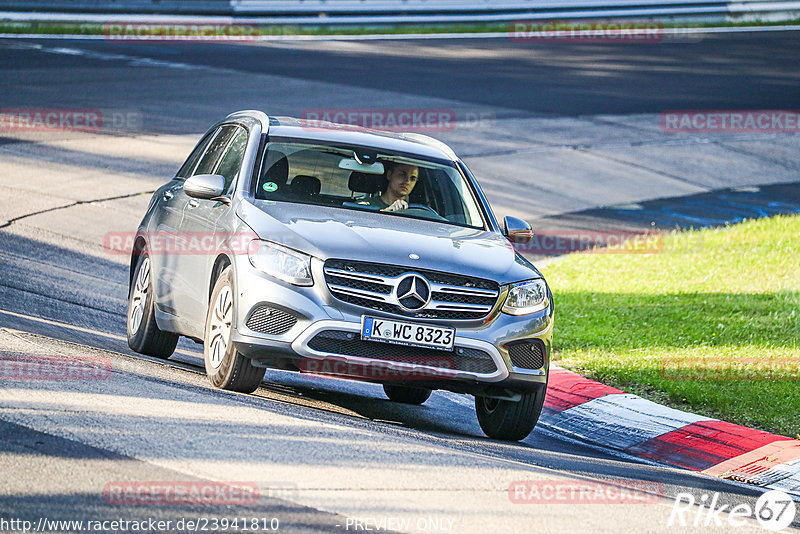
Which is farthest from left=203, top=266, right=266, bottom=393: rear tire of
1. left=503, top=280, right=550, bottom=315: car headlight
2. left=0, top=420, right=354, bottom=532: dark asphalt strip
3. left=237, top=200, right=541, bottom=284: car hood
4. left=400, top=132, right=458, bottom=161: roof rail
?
left=400, top=132, right=458, bottom=161: roof rail

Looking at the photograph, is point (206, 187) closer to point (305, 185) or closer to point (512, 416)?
point (305, 185)

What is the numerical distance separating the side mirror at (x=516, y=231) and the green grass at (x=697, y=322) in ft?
5.91

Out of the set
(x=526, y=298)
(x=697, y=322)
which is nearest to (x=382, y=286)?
(x=526, y=298)

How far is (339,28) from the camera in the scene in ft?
121

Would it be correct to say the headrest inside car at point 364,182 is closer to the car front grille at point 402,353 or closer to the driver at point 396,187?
the driver at point 396,187

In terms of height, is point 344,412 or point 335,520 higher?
point 335,520

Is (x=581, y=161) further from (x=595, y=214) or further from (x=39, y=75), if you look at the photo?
(x=39, y=75)

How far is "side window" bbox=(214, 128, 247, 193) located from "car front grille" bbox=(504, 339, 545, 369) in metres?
2.35

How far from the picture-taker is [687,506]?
6672 mm

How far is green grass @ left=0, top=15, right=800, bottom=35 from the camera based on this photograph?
32.0 m

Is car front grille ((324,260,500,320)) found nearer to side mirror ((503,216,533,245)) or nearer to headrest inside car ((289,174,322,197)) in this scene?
headrest inside car ((289,174,322,197))

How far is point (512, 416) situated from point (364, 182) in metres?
1.96

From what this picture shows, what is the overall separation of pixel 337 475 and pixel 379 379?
1.54 m

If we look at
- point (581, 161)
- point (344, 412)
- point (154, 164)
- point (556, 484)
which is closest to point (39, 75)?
point (154, 164)
